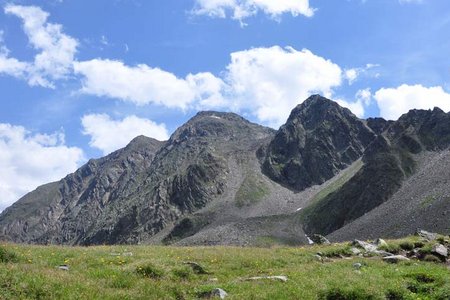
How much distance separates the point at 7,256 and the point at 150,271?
272 inches

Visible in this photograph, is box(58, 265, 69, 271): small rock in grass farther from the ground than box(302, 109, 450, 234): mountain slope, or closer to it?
closer to it

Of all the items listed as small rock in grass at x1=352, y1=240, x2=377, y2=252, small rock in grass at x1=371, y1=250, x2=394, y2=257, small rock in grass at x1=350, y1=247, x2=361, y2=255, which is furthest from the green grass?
small rock in grass at x1=352, y1=240, x2=377, y2=252

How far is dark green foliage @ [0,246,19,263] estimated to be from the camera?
21.4m

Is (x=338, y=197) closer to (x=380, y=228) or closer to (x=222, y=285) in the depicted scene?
(x=380, y=228)

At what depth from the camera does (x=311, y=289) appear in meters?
18.2

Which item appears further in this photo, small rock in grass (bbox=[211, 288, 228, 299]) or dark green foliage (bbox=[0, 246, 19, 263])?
dark green foliage (bbox=[0, 246, 19, 263])

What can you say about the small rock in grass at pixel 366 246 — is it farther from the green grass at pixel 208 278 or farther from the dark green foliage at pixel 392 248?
the green grass at pixel 208 278

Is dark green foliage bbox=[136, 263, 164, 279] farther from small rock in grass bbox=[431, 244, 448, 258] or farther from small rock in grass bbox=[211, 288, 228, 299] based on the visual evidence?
small rock in grass bbox=[431, 244, 448, 258]

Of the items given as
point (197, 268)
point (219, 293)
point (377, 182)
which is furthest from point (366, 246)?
point (377, 182)

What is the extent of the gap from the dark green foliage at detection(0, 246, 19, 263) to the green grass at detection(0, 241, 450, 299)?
0.46ft

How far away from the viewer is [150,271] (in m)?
20.2

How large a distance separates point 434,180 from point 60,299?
129797mm

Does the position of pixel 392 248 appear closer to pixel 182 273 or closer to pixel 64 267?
pixel 182 273

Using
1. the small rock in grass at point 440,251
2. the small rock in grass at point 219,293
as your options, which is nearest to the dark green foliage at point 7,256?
the small rock in grass at point 219,293
